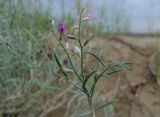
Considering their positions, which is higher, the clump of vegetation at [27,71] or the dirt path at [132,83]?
the clump of vegetation at [27,71]

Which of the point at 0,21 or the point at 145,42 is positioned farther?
the point at 145,42

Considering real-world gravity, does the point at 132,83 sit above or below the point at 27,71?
below

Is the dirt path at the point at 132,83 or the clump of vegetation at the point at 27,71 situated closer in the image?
the clump of vegetation at the point at 27,71

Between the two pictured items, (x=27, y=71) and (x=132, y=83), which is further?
(x=132, y=83)

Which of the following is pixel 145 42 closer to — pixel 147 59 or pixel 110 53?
pixel 147 59

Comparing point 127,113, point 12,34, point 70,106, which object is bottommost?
point 127,113

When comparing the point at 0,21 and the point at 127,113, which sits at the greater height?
the point at 0,21

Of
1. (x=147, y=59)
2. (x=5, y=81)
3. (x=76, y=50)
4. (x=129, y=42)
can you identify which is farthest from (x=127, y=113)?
(x=76, y=50)

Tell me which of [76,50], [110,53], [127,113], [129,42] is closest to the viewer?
[76,50]
